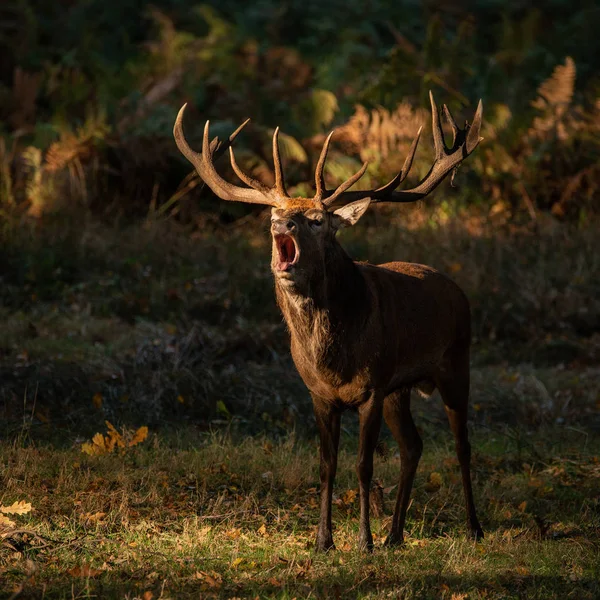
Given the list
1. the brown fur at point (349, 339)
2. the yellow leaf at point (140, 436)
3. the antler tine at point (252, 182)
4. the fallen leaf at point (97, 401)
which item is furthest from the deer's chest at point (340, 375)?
the fallen leaf at point (97, 401)

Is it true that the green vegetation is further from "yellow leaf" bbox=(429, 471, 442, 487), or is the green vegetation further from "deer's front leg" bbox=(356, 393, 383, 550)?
"deer's front leg" bbox=(356, 393, 383, 550)

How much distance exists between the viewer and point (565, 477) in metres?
8.94

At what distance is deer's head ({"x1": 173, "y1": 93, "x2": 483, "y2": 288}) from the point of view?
21.9ft

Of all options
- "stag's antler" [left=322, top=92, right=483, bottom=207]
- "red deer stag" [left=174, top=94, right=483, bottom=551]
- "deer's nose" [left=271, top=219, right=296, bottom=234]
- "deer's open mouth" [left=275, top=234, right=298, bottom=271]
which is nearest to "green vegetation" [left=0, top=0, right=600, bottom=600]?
"red deer stag" [left=174, top=94, right=483, bottom=551]

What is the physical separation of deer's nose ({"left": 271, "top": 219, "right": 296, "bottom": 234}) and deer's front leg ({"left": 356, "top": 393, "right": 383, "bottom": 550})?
1218mm

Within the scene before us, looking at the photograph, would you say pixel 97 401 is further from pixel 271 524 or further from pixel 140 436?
pixel 271 524

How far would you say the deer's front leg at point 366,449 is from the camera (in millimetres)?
6934

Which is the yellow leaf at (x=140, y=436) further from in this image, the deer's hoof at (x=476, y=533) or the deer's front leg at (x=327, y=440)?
the deer's hoof at (x=476, y=533)

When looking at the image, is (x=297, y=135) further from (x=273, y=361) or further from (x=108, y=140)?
(x=273, y=361)

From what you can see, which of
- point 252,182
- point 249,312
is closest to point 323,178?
point 252,182

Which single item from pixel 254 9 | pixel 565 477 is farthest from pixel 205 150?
pixel 254 9

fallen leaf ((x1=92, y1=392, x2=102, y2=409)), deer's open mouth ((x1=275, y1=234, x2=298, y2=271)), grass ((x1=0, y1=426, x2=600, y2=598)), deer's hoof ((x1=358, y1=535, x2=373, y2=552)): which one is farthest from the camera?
fallen leaf ((x1=92, y1=392, x2=102, y2=409))

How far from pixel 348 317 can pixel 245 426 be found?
332 cm

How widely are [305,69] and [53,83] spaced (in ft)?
15.2
